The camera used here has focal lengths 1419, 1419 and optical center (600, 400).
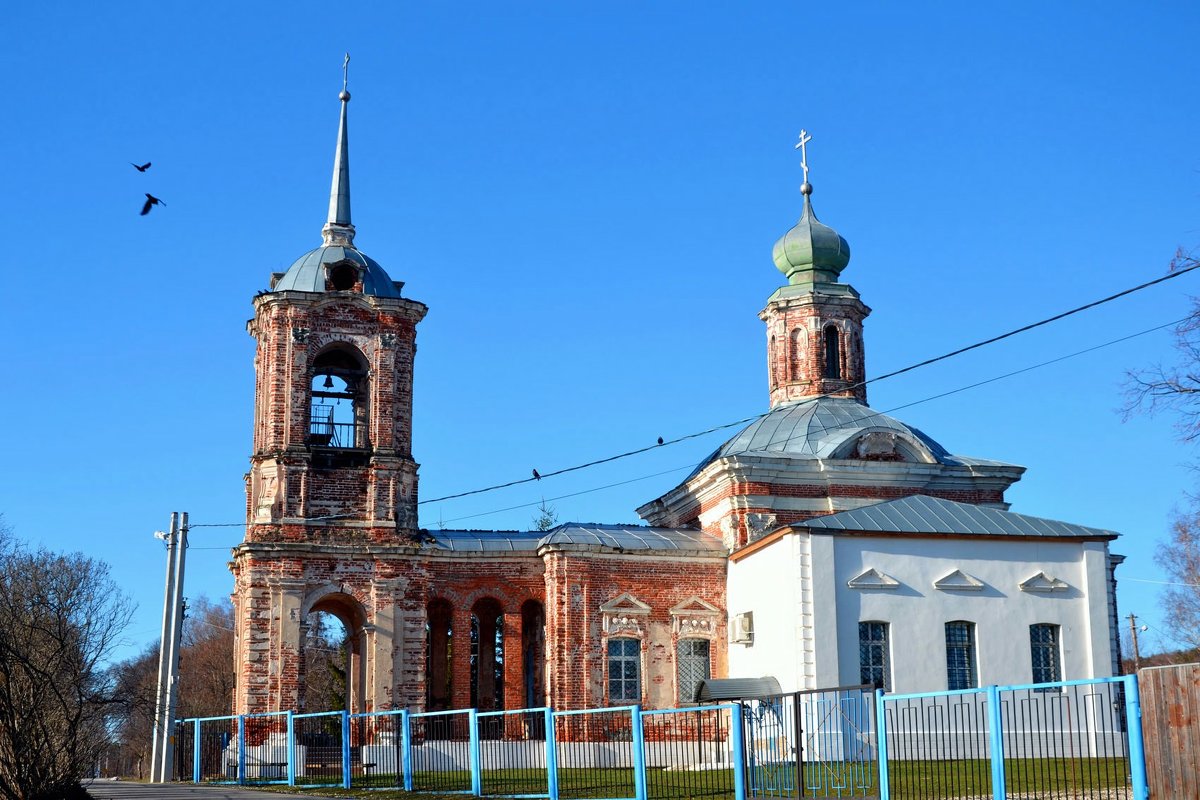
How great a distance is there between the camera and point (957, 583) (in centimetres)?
2641

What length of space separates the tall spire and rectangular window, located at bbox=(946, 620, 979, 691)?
15100mm

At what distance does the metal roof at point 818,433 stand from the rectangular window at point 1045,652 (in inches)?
215

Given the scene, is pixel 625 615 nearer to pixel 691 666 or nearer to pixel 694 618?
pixel 694 618

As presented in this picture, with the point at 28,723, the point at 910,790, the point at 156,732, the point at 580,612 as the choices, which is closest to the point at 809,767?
the point at 910,790

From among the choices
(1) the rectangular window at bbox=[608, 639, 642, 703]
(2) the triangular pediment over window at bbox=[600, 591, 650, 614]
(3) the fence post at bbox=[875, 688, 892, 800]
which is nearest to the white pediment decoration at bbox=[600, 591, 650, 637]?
(2) the triangular pediment over window at bbox=[600, 591, 650, 614]

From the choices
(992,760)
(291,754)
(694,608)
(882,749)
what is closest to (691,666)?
(694,608)

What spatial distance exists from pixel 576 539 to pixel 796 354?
29.7ft

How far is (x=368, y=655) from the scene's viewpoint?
2797 cm

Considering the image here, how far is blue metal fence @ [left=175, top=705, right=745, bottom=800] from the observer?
18.0 metres

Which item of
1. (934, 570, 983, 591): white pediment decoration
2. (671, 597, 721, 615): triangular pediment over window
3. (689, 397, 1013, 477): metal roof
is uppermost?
(689, 397, 1013, 477): metal roof

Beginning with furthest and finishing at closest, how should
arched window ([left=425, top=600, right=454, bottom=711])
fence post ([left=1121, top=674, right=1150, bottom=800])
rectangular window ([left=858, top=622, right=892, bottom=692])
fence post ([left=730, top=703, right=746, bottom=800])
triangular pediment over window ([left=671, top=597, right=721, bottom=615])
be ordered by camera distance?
arched window ([left=425, top=600, right=454, bottom=711]) < triangular pediment over window ([left=671, top=597, right=721, bottom=615]) < rectangular window ([left=858, top=622, right=892, bottom=692]) < fence post ([left=730, top=703, right=746, bottom=800]) < fence post ([left=1121, top=674, right=1150, bottom=800])

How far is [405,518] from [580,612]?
4.07 metres

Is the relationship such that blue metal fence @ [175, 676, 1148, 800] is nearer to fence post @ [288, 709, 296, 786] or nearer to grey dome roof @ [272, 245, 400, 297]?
fence post @ [288, 709, 296, 786]

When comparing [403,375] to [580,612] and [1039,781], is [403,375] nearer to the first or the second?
[580,612]
